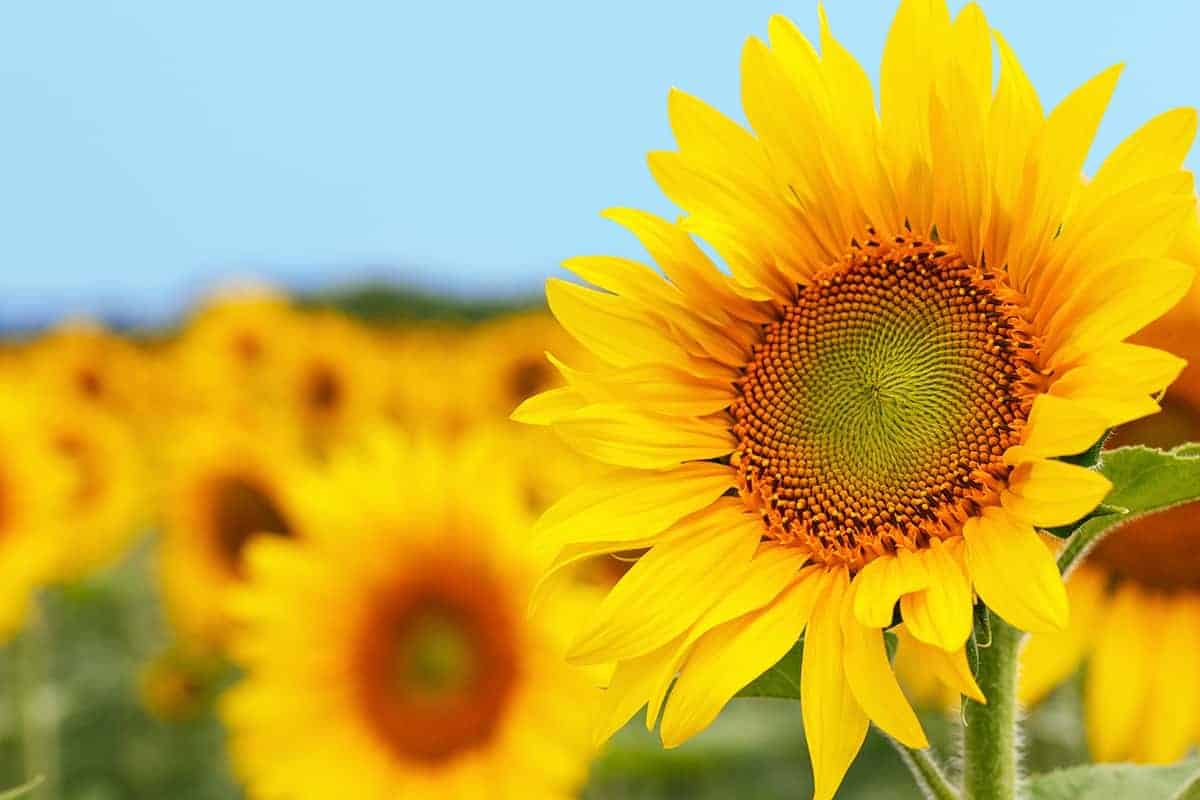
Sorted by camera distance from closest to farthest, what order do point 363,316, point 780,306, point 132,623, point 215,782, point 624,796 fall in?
point 780,306, point 624,796, point 215,782, point 132,623, point 363,316

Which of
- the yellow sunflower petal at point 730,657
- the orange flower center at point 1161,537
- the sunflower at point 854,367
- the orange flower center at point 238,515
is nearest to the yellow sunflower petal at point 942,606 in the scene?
the sunflower at point 854,367

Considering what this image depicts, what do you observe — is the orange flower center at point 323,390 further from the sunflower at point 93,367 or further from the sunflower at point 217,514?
the sunflower at point 217,514

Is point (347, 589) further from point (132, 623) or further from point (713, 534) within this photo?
point (132, 623)

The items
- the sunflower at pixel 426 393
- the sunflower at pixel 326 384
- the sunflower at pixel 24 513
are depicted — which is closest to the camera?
the sunflower at pixel 24 513

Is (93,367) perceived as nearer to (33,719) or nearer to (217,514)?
(217,514)

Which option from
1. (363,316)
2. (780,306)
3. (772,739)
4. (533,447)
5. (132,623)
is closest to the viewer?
(780,306)

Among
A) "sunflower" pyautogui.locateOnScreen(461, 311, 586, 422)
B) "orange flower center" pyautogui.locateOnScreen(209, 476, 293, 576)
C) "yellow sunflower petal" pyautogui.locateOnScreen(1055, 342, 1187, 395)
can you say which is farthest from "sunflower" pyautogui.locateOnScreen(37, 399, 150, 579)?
"yellow sunflower petal" pyautogui.locateOnScreen(1055, 342, 1187, 395)

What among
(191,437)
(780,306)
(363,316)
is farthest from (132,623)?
(363,316)
